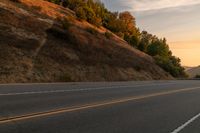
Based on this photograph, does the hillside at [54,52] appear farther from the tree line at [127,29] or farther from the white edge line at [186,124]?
Result: the white edge line at [186,124]

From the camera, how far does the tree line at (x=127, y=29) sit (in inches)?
2992

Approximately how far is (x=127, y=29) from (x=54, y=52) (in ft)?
172

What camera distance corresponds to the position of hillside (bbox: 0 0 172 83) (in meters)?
39.5

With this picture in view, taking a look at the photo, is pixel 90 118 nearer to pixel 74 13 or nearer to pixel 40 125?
pixel 40 125

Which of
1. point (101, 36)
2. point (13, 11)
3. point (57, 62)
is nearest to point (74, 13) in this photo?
point (101, 36)

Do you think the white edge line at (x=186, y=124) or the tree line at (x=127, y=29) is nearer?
the white edge line at (x=186, y=124)

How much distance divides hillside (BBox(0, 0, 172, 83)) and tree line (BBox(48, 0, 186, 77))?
8350mm

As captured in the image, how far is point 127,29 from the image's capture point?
9800 centimetres

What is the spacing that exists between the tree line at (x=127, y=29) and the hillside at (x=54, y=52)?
329 inches

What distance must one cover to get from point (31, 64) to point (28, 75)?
3.08 m

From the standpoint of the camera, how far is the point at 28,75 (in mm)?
37250

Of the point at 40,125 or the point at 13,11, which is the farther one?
the point at 13,11

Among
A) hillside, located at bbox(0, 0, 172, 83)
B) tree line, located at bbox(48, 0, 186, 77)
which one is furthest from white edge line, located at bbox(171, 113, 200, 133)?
tree line, located at bbox(48, 0, 186, 77)

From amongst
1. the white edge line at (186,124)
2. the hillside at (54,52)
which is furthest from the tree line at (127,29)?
the white edge line at (186,124)
